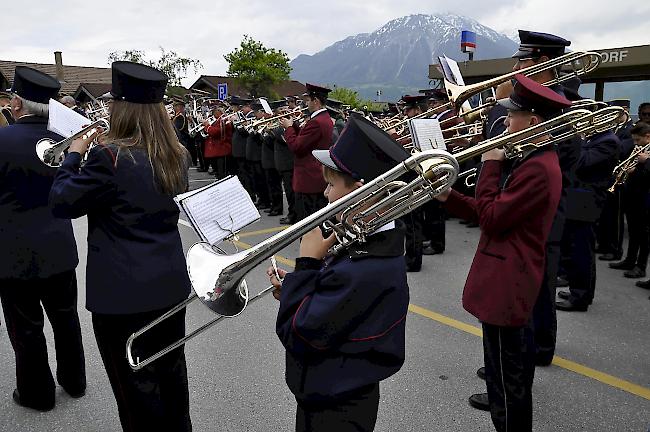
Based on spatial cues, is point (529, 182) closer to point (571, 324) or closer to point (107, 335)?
point (107, 335)

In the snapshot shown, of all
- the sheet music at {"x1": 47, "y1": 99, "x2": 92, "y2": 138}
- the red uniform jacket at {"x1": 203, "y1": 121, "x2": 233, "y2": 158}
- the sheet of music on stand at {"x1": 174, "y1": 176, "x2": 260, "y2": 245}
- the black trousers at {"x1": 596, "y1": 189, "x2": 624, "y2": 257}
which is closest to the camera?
the sheet of music on stand at {"x1": 174, "y1": 176, "x2": 260, "y2": 245}

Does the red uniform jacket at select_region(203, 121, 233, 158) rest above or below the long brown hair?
below

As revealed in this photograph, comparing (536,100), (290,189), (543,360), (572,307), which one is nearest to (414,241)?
(572,307)

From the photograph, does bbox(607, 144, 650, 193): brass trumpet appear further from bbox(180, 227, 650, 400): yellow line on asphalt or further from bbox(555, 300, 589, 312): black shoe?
bbox(180, 227, 650, 400): yellow line on asphalt

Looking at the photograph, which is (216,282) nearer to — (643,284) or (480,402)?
(480,402)

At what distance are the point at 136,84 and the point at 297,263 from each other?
3.55 feet

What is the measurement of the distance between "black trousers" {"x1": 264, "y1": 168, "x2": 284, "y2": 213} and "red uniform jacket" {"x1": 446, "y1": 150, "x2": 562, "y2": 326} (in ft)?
21.2

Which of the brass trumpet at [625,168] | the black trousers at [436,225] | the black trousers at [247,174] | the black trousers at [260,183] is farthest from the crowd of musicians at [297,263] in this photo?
the black trousers at [247,174]

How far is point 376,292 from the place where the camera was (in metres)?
1.63

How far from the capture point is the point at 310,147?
6668 millimetres

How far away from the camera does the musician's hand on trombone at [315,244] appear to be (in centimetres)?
175

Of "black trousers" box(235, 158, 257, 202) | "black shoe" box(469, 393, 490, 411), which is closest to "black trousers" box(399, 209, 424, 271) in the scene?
"black shoe" box(469, 393, 490, 411)

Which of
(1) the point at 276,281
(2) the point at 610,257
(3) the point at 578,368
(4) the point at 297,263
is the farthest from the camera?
(2) the point at 610,257

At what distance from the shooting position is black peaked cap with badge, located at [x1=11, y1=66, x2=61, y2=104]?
111 inches
